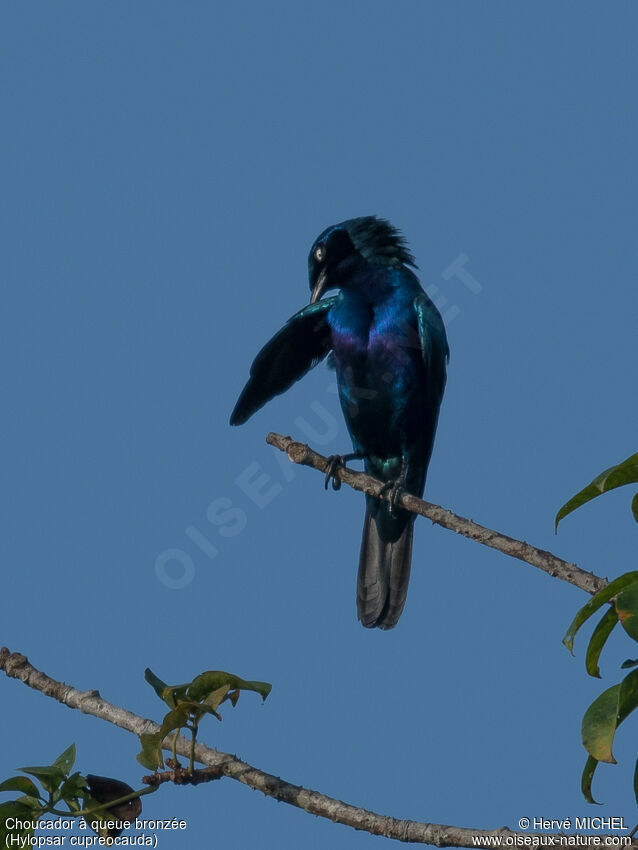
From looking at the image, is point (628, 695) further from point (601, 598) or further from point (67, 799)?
point (67, 799)

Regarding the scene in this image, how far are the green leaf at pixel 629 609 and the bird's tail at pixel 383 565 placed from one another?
15.3 feet

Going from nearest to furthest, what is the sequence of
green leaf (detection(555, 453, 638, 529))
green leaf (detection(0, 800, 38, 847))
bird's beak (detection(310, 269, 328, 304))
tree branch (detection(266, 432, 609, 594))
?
1. green leaf (detection(555, 453, 638, 529))
2. green leaf (detection(0, 800, 38, 847))
3. tree branch (detection(266, 432, 609, 594))
4. bird's beak (detection(310, 269, 328, 304))

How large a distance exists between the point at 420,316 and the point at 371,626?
6.33ft

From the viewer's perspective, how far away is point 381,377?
22.9 feet

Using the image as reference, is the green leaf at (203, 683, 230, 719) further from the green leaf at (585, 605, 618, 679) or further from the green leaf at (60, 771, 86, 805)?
the green leaf at (585, 605, 618, 679)

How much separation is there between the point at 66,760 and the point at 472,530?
131 cm

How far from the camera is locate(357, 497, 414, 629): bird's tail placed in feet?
23.1

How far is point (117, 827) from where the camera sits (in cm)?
281

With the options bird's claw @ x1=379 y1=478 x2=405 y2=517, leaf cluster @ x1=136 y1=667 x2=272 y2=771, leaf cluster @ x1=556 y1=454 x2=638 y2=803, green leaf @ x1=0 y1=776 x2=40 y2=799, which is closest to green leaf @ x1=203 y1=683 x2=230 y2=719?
leaf cluster @ x1=136 y1=667 x2=272 y2=771

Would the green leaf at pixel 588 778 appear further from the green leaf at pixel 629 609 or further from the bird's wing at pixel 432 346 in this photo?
the bird's wing at pixel 432 346

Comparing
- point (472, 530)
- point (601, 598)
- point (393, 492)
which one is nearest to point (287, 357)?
point (393, 492)

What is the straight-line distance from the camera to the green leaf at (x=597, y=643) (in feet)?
8.68

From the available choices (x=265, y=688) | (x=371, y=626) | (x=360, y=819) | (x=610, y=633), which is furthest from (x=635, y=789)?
(x=371, y=626)

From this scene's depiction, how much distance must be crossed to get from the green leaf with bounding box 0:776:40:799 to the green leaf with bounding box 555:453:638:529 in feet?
4.74
